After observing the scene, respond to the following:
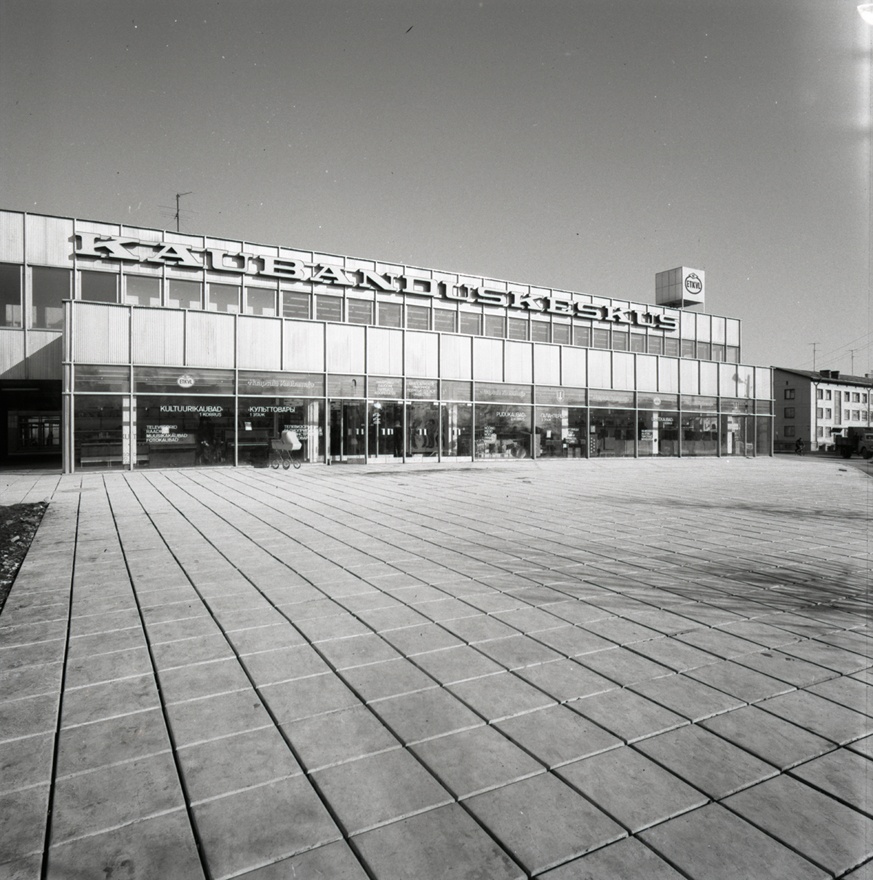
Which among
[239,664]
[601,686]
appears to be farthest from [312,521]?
[601,686]

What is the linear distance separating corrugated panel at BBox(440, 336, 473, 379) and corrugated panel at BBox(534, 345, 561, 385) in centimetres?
367

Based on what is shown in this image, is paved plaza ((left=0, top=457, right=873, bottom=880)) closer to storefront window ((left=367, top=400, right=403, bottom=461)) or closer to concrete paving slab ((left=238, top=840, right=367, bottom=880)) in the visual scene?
concrete paving slab ((left=238, top=840, right=367, bottom=880))

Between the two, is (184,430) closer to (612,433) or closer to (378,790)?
(378,790)

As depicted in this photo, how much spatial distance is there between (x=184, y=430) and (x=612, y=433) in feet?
67.1

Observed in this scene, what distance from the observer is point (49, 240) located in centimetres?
2331

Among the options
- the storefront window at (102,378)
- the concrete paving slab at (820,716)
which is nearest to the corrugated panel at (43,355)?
the storefront window at (102,378)

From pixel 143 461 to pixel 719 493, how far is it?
56.2ft

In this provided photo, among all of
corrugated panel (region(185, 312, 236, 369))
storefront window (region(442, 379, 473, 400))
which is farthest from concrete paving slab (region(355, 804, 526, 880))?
storefront window (region(442, 379, 473, 400))

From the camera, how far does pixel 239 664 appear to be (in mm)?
3918

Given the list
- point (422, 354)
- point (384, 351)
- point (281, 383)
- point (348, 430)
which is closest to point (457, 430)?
point (422, 354)

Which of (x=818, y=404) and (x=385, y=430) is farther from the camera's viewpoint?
(x=818, y=404)

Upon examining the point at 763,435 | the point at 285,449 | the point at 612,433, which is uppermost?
the point at 612,433

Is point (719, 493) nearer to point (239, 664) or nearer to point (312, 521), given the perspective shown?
point (312, 521)

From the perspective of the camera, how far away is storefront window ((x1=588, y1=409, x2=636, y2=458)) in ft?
99.4
